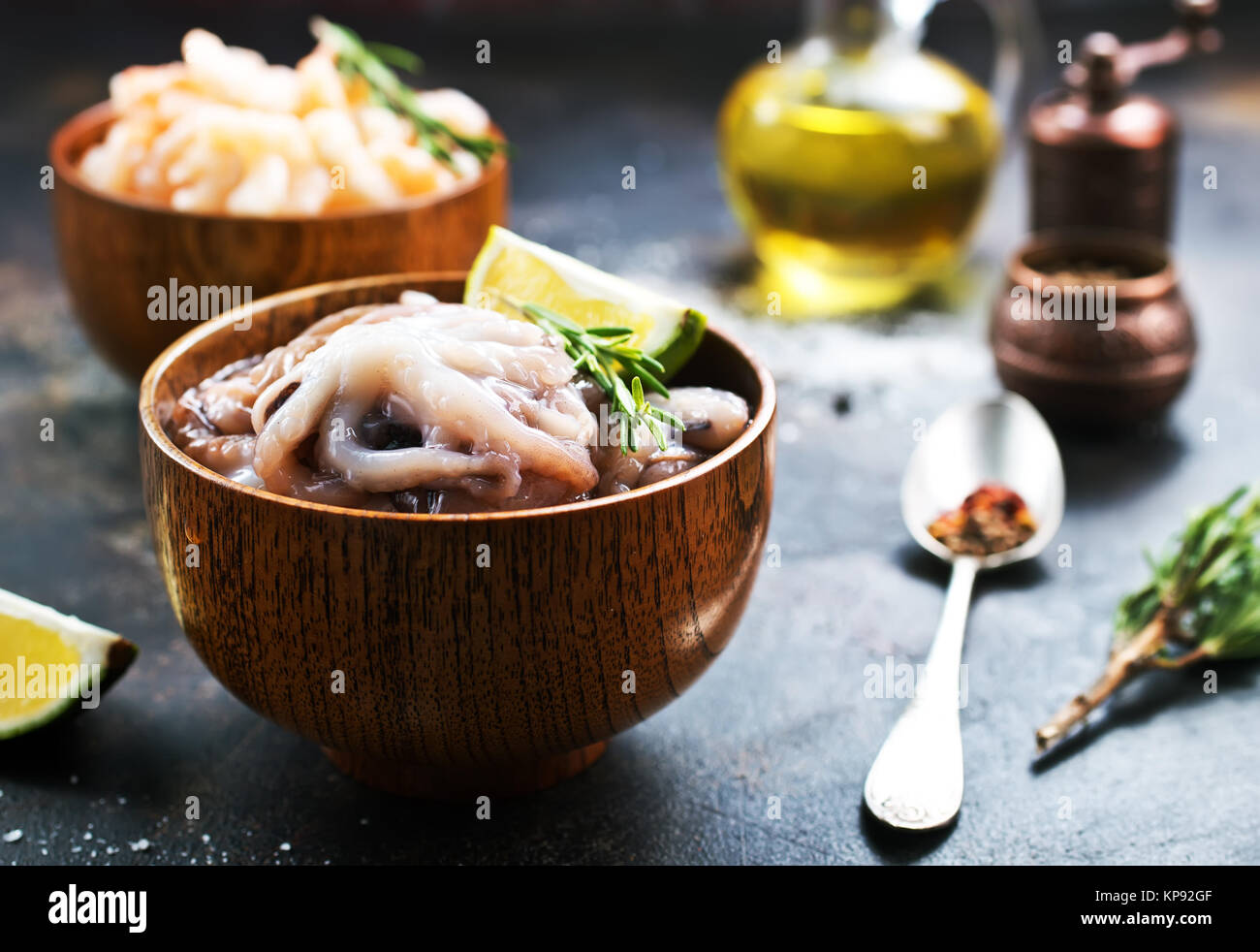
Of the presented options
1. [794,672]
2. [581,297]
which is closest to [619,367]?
[581,297]

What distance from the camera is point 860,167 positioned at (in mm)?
2012

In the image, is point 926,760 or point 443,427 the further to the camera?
point 926,760

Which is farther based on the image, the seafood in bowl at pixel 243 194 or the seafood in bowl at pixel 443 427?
the seafood in bowl at pixel 243 194

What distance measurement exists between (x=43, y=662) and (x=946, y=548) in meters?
0.81

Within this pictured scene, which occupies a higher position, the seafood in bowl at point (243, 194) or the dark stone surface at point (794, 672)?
the seafood in bowl at point (243, 194)

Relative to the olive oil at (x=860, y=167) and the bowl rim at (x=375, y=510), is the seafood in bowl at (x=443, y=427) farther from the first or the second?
the olive oil at (x=860, y=167)

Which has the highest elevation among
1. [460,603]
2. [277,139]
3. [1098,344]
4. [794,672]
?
[277,139]

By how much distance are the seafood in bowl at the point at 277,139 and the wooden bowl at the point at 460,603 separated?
0.51 metres

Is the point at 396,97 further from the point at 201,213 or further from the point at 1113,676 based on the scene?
the point at 1113,676

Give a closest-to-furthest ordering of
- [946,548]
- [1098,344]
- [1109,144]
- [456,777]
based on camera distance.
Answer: [456,777] < [946,548] < [1098,344] < [1109,144]

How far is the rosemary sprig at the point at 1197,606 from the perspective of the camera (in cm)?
124

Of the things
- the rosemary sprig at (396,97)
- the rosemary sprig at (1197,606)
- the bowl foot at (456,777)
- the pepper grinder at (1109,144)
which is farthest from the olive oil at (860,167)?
the bowl foot at (456,777)
